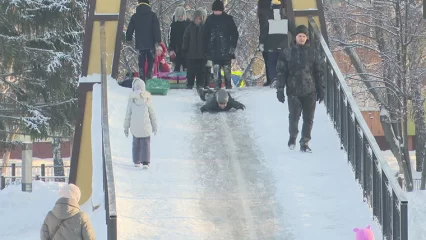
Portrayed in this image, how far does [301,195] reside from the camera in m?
14.2

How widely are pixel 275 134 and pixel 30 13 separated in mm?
20893

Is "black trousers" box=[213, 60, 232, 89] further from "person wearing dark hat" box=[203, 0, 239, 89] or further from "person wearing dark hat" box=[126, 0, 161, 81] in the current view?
"person wearing dark hat" box=[126, 0, 161, 81]

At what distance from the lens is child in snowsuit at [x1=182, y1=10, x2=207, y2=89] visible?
18938 mm

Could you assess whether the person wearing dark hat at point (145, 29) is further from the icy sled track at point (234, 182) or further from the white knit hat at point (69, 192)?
the white knit hat at point (69, 192)

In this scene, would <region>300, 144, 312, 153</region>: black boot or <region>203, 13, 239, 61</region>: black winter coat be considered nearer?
<region>300, 144, 312, 153</region>: black boot

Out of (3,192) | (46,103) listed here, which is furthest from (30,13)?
(3,192)

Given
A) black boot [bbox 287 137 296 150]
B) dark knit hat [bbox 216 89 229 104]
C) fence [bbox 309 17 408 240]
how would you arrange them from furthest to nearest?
1. dark knit hat [bbox 216 89 229 104]
2. black boot [bbox 287 137 296 150]
3. fence [bbox 309 17 408 240]

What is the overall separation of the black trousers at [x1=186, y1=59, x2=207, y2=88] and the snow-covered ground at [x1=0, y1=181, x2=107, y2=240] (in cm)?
381

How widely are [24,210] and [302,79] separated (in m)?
10.3

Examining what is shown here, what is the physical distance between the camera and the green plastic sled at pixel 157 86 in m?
18.4

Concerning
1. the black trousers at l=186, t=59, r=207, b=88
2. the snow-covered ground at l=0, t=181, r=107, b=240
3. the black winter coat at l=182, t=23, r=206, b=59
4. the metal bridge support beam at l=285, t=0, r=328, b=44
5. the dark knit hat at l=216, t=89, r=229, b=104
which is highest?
the metal bridge support beam at l=285, t=0, r=328, b=44

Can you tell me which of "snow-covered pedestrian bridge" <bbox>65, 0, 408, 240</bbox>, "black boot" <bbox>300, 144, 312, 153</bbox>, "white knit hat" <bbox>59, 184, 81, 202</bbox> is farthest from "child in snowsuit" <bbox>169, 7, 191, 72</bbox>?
"white knit hat" <bbox>59, 184, 81, 202</bbox>

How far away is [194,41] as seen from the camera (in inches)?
746

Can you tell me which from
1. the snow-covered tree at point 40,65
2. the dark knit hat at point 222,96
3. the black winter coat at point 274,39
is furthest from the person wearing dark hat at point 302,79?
the snow-covered tree at point 40,65
